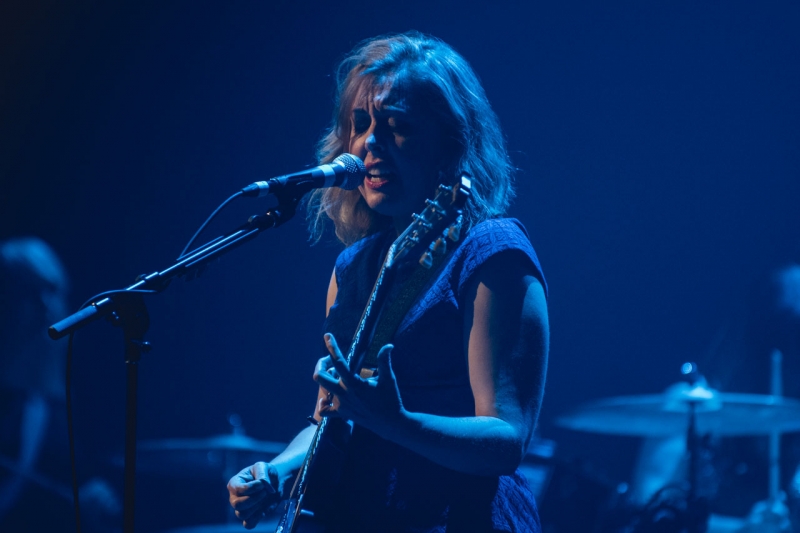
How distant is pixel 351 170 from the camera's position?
1.67 meters

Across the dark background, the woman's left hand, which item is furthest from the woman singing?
the dark background

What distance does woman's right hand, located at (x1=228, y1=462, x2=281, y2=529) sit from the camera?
1.58 metres

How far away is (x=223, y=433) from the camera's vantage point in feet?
12.0

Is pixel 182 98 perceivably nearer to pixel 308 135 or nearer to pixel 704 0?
pixel 308 135

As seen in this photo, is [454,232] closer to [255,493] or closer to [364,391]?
[364,391]

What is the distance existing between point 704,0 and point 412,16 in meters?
1.37

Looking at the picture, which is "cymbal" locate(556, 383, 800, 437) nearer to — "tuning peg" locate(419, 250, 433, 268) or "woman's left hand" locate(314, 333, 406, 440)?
"tuning peg" locate(419, 250, 433, 268)

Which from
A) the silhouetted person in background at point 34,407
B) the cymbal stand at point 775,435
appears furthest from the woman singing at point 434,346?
the silhouetted person in background at point 34,407

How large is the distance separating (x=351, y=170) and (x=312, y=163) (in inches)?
77.5

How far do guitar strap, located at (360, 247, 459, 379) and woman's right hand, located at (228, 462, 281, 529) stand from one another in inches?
13.9

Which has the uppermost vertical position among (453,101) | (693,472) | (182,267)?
(453,101)

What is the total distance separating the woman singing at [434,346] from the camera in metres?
1.27

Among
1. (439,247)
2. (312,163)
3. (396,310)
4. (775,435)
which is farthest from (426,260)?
(775,435)

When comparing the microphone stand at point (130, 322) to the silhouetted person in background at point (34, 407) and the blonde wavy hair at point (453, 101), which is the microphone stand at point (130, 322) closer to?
the blonde wavy hair at point (453, 101)
